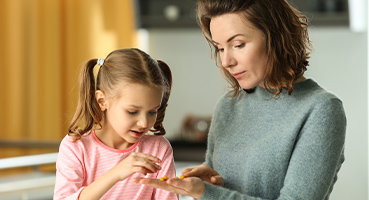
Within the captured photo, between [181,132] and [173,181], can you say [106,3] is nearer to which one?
[181,132]

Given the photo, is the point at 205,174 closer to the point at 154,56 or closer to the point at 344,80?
the point at 344,80

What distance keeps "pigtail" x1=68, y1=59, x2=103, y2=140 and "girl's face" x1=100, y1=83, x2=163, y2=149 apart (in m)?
0.05

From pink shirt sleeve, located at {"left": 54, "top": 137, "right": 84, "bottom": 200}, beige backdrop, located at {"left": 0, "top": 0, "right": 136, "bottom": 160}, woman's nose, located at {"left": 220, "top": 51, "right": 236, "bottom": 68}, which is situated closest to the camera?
pink shirt sleeve, located at {"left": 54, "top": 137, "right": 84, "bottom": 200}

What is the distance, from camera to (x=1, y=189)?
6.08ft

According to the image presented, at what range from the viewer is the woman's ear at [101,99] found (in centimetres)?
129

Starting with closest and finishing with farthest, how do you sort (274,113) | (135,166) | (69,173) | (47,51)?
(135,166)
(69,173)
(274,113)
(47,51)

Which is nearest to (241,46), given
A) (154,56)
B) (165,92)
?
(165,92)

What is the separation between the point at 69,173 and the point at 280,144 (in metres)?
0.55

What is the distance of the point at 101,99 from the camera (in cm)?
130

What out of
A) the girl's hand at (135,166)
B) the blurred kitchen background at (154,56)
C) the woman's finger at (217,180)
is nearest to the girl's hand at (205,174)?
the woman's finger at (217,180)

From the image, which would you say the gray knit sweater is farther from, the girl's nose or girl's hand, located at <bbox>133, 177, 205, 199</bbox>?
the girl's nose

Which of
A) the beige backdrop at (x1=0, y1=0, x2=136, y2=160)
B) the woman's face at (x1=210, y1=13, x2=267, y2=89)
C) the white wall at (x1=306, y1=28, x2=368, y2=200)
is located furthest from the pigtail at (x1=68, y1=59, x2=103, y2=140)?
the beige backdrop at (x1=0, y1=0, x2=136, y2=160)

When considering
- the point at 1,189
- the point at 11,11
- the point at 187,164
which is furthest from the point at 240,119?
the point at 11,11

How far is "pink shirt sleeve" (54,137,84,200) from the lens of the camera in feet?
3.91
